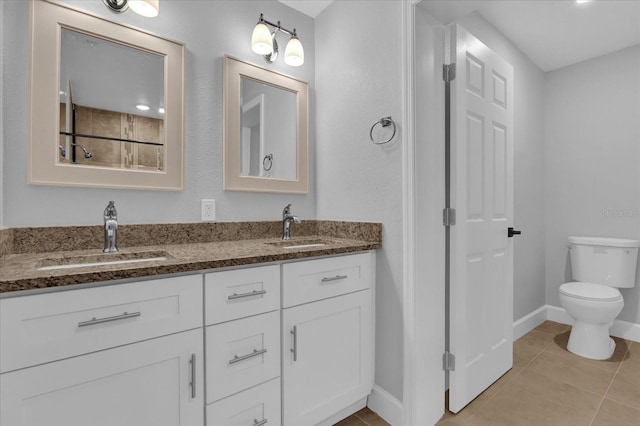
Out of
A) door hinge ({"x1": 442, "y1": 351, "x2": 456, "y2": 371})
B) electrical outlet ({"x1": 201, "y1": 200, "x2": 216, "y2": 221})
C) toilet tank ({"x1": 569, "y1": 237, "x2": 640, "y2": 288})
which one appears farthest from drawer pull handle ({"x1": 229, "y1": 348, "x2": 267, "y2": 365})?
toilet tank ({"x1": 569, "y1": 237, "x2": 640, "y2": 288})

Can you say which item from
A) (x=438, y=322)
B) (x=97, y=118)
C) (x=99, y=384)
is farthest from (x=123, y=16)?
(x=438, y=322)

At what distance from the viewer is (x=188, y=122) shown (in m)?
1.61

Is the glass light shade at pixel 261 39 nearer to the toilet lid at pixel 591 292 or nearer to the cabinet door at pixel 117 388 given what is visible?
the cabinet door at pixel 117 388

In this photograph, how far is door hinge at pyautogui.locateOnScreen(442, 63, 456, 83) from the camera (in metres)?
1.58

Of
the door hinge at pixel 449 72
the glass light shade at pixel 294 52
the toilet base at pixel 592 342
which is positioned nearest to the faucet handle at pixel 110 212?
the glass light shade at pixel 294 52

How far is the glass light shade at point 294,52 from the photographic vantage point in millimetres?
1832

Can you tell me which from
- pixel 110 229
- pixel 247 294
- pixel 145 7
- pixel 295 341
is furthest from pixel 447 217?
pixel 145 7

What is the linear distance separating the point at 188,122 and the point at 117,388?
1.23 metres

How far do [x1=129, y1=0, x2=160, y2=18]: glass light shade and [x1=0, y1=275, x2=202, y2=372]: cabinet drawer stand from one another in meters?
1.21

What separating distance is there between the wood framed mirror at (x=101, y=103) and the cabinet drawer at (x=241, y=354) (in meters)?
0.83

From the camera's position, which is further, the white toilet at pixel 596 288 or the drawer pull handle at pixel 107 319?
the white toilet at pixel 596 288

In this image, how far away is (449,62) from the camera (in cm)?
160

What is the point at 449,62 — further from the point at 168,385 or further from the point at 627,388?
the point at 627,388

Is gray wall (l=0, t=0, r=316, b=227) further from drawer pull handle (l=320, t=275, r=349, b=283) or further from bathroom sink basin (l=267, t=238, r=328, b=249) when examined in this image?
drawer pull handle (l=320, t=275, r=349, b=283)
